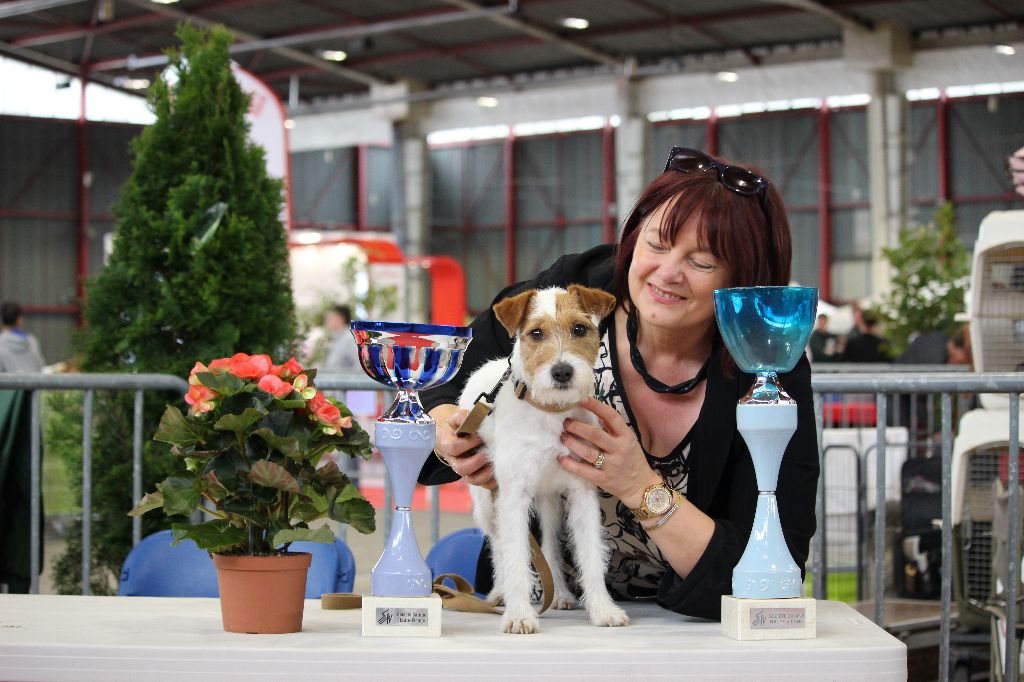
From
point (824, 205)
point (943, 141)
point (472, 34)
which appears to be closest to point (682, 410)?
point (472, 34)

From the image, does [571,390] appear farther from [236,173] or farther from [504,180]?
[504,180]

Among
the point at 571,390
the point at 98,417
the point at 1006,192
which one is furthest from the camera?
the point at 1006,192

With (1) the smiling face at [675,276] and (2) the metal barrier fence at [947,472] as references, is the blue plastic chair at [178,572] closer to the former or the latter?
(1) the smiling face at [675,276]

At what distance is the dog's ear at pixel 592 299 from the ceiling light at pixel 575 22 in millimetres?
16852

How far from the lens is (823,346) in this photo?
44.3 ft

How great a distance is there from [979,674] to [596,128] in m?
19.5

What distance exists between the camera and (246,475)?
163 cm

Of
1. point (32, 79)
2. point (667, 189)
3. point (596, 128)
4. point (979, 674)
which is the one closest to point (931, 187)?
point (596, 128)

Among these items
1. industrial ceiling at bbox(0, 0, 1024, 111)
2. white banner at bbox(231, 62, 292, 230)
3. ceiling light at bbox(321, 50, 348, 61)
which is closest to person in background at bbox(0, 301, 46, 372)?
white banner at bbox(231, 62, 292, 230)

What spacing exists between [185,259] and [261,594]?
75.8 inches

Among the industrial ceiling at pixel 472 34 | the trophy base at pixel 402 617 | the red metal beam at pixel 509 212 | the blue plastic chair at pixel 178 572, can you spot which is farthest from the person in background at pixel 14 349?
the red metal beam at pixel 509 212

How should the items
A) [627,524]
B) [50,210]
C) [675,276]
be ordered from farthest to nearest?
[50,210] < [627,524] < [675,276]

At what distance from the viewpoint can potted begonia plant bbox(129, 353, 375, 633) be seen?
163cm

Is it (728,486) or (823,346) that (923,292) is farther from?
(728,486)
